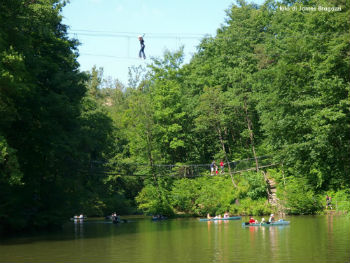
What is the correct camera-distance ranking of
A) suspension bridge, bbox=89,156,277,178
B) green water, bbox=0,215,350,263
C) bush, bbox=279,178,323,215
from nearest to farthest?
green water, bbox=0,215,350,263
bush, bbox=279,178,323,215
suspension bridge, bbox=89,156,277,178

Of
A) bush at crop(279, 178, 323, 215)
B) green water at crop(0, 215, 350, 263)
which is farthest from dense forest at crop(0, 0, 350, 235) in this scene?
green water at crop(0, 215, 350, 263)

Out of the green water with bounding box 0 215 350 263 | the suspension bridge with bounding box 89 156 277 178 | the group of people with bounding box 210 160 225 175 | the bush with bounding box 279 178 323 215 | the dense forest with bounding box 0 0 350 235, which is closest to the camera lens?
the green water with bounding box 0 215 350 263

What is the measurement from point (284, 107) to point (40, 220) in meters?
14.9

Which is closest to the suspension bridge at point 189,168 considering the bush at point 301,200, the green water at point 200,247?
the bush at point 301,200

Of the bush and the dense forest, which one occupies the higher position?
the dense forest

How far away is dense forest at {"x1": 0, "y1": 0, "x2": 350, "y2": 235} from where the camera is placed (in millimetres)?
21188

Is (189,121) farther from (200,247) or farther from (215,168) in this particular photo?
(200,247)

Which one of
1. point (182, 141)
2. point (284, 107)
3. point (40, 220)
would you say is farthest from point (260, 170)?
point (40, 220)

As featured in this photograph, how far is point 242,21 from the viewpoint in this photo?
1895 inches

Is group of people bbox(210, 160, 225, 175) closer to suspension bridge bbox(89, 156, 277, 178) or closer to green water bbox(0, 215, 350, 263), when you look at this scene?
suspension bridge bbox(89, 156, 277, 178)

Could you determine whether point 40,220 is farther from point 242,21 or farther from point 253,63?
point 242,21

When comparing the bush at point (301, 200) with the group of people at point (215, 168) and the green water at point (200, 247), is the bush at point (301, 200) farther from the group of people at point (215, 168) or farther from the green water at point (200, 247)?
the green water at point (200, 247)

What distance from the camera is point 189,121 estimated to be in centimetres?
4788

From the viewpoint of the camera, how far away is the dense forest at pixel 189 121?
21188mm
